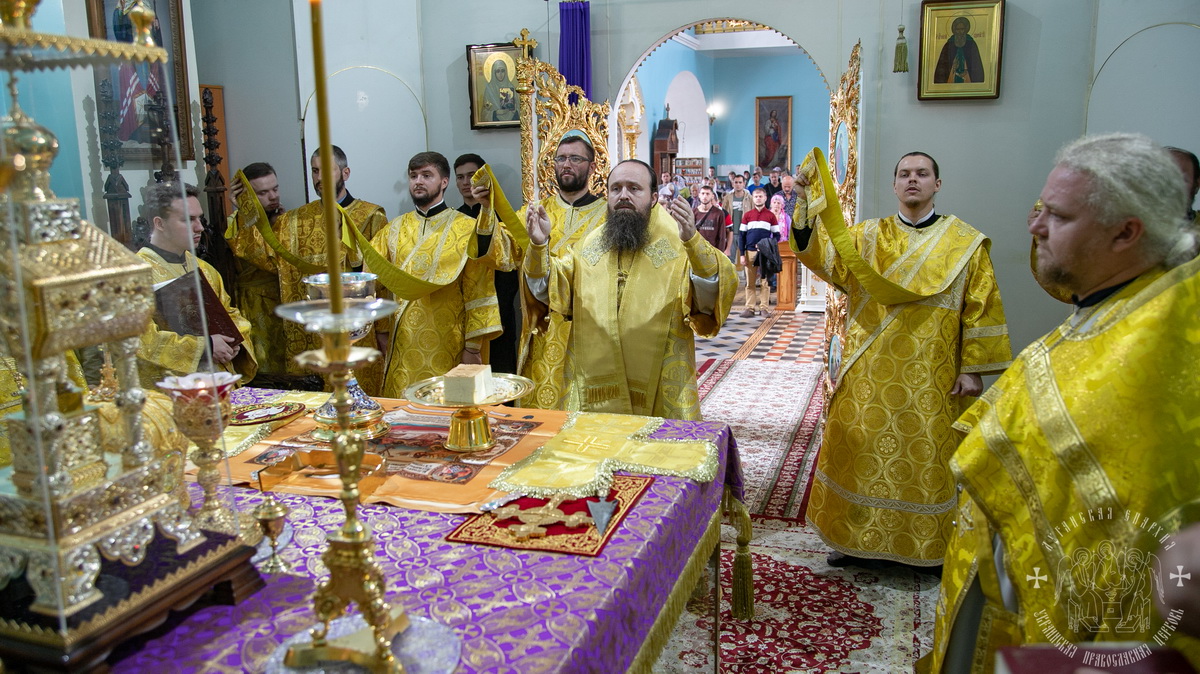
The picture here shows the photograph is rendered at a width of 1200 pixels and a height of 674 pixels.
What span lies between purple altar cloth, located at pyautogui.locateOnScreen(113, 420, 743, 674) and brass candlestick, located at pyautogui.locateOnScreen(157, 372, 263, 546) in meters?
0.13

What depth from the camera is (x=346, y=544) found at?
1.20 m

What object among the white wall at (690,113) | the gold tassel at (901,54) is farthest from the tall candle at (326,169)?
the white wall at (690,113)

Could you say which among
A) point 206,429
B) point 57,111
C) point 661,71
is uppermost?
point 661,71

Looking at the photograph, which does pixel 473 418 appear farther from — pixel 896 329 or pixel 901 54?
pixel 901 54

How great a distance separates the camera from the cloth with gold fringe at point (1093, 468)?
165 cm

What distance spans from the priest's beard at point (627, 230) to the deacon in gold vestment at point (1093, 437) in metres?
1.89

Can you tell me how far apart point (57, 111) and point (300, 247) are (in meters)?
3.82

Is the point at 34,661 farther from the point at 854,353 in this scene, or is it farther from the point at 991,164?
the point at 991,164

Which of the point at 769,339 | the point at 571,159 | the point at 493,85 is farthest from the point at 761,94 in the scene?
the point at 571,159

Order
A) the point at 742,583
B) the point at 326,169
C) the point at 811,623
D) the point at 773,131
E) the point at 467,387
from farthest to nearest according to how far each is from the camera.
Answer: the point at 773,131
the point at 811,623
the point at 742,583
the point at 467,387
the point at 326,169

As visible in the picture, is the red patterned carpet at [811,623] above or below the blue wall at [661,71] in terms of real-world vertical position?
below

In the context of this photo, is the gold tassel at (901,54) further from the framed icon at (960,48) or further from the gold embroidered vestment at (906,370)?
the gold embroidered vestment at (906,370)

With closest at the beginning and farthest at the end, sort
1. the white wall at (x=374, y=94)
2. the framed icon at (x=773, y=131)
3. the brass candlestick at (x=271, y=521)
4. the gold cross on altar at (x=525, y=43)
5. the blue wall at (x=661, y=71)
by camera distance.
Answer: the brass candlestick at (x=271, y=521) < the gold cross on altar at (x=525, y=43) < the white wall at (x=374, y=94) < the blue wall at (x=661, y=71) < the framed icon at (x=773, y=131)

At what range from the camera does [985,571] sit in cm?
194
